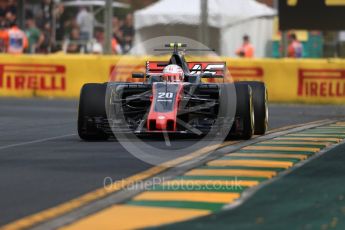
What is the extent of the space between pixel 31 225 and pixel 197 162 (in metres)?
4.25

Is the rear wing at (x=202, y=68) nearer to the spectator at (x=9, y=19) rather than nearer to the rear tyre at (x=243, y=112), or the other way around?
the rear tyre at (x=243, y=112)

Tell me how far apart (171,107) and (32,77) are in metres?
14.5

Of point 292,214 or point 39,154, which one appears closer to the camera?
point 292,214

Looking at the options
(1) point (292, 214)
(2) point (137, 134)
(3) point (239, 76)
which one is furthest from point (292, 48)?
(1) point (292, 214)

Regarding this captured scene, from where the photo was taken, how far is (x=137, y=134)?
1530 centimetres

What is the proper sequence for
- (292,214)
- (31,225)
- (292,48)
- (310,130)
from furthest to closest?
(292,48), (310,130), (292,214), (31,225)

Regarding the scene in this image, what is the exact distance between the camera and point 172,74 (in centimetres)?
1503

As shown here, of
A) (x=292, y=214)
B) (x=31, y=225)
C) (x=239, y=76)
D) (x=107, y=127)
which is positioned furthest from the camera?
(x=239, y=76)

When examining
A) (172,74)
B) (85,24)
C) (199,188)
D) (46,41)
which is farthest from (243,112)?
(85,24)

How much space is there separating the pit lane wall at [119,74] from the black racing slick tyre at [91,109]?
38.5 ft

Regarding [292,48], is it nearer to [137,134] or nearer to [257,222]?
[137,134]

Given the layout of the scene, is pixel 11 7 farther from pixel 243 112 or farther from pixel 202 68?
pixel 243 112

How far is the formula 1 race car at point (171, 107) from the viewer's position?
14352mm

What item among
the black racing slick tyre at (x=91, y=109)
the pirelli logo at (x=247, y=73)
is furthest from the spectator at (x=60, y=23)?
the black racing slick tyre at (x=91, y=109)
